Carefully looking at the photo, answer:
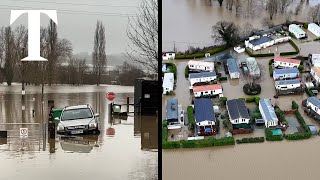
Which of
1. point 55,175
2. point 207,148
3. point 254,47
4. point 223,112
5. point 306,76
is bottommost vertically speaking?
point 55,175

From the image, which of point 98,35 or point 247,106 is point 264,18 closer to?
point 247,106

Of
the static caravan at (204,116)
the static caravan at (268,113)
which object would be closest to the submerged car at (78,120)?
the static caravan at (204,116)

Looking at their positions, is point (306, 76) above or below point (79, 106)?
above

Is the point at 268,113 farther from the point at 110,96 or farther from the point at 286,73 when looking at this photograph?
the point at 110,96

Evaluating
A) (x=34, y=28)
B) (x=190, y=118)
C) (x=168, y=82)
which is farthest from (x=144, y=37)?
(x=34, y=28)

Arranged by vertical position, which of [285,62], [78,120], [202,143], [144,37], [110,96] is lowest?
[202,143]

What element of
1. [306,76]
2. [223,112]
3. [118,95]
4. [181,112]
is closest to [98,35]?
[118,95]
